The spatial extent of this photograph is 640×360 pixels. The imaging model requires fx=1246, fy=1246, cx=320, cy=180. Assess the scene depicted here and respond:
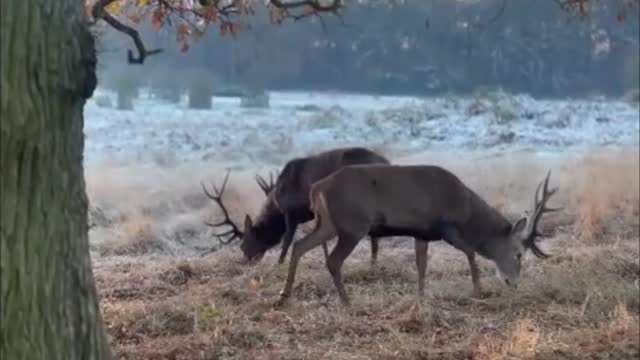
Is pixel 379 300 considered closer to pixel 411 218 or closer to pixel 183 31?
pixel 411 218

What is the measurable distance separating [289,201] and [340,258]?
345 cm

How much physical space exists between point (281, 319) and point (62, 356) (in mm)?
4585

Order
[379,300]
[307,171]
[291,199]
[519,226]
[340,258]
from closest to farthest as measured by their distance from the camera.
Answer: [379,300]
[340,258]
[519,226]
[307,171]
[291,199]

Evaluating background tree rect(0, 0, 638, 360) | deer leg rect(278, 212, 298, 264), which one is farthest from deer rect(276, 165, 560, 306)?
background tree rect(0, 0, 638, 360)

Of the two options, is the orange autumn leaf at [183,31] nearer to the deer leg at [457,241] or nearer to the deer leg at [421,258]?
the deer leg at [421,258]

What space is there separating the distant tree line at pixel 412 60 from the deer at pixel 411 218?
887 inches

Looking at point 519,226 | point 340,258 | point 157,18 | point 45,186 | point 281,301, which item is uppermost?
point 157,18

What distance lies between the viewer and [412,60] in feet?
126

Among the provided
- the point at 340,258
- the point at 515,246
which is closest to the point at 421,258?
the point at 340,258

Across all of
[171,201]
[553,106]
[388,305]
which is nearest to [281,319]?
[388,305]

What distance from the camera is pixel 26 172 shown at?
4.34 m

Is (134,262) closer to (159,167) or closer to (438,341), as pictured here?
(438,341)

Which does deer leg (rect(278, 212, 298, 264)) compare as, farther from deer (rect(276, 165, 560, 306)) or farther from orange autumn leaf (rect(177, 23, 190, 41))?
orange autumn leaf (rect(177, 23, 190, 41))

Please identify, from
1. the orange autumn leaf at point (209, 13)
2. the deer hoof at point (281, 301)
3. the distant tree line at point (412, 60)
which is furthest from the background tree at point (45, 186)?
Result: the distant tree line at point (412, 60)
